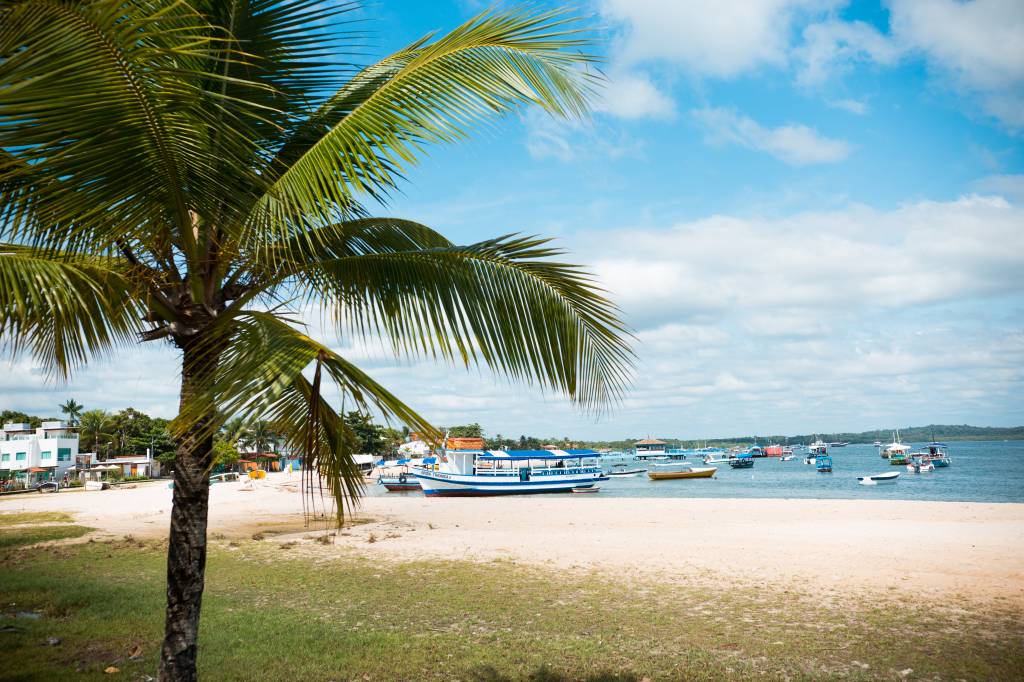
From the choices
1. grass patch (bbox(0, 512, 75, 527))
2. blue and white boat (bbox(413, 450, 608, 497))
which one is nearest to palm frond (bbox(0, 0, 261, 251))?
grass patch (bbox(0, 512, 75, 527))

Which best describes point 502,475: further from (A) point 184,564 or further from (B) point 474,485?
(A) point 184,564

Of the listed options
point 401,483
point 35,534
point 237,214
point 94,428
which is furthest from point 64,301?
point 94,428

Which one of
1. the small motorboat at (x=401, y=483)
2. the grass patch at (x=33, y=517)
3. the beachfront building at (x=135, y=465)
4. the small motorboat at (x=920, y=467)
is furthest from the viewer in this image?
the beachfront building at (x=135, y=465)

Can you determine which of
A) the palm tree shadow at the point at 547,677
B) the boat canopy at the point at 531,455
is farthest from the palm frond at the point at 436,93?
the boat canopy at the point at 531,455

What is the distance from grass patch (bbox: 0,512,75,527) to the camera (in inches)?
891

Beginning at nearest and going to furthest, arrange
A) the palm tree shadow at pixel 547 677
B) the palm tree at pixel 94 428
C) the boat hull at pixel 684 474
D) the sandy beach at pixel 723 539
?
the palm tree shadow at pixel 547 677, the sandy beach at pixel 723 539, the boat hull at pixel 684 474, the palm tree at pixel 94 428

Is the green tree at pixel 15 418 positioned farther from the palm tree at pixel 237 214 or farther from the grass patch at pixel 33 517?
the palm tree at pixel 237 214

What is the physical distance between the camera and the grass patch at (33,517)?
22.6 m

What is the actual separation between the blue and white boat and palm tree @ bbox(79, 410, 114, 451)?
5758 centimetres

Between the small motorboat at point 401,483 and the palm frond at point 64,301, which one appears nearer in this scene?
the palm frond at point 64,301

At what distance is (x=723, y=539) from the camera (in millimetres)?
16594

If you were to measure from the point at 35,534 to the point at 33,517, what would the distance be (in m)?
8.22

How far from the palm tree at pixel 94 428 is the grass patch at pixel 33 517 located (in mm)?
62987

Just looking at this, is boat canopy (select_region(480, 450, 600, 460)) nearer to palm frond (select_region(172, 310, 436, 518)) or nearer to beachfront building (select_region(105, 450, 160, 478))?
palm frond (select_region(172, 310, 436, 518))
